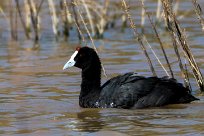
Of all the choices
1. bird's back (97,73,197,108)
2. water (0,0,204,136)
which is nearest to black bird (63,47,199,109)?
bird's back (97,73,197,108)

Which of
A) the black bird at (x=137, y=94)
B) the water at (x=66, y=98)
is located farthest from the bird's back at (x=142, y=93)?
the water at (x=66, y=98)

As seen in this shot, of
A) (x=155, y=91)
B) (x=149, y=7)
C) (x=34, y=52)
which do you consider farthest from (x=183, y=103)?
(x=149, y=7)

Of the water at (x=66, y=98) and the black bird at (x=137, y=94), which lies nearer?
the water at (x=66, y=98)

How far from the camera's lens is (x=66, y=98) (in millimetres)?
10594

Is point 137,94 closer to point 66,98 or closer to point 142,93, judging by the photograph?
point 142,93

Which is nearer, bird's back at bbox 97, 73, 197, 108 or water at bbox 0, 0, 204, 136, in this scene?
water at bbox 0, 0, 204, 136

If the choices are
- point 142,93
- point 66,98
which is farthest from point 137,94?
point 66,98

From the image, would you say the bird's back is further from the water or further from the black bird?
the water

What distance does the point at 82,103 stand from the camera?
32.7 ft

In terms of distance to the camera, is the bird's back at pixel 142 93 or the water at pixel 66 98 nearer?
the water at pixel 66 98

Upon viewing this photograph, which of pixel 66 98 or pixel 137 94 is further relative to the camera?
pixel 66 98

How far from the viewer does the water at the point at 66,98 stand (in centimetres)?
845

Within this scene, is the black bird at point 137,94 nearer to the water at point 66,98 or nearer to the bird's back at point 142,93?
the bird's back at point 142,93

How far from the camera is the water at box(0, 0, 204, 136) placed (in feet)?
27.7
